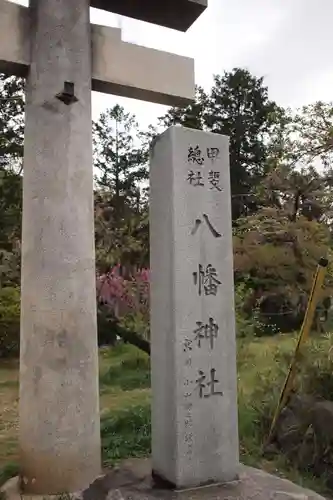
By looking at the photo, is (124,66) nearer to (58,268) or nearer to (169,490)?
(58,268)

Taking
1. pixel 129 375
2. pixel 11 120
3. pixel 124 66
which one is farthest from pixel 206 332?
pixel 11 120

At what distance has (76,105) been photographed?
12.0 feet

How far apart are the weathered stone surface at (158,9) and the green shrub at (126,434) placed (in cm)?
380

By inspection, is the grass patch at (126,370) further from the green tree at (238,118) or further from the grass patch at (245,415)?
the green tree at (238,118)

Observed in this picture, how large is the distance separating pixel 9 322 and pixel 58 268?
7768 mm

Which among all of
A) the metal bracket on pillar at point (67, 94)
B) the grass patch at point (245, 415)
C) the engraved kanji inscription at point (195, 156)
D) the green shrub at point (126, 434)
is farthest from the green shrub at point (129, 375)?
the metal bracket on pillar at point (67, 94)

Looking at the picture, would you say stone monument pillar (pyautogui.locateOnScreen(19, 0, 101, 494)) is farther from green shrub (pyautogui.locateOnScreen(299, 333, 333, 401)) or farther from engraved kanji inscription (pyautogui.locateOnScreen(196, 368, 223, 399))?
green shrub (pyautogui.locateOnScreen(299, 333, 333, 401))

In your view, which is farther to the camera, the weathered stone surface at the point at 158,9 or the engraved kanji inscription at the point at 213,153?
the weathered stone surface at the point at 158,9

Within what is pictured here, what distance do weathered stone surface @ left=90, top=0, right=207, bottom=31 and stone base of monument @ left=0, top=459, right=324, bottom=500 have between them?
3594mm

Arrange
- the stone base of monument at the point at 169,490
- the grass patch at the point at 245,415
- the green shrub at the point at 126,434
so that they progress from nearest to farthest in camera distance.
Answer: the stone base of monument at the point at 169,490 < the grass patch at the point at 245,415 < the green shrub at the point at 126,434

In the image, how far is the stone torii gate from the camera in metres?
3.41

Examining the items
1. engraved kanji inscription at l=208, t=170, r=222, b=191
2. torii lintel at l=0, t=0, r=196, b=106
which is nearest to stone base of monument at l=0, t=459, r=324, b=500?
engraved kanji inscription at l=208, t=170, r=222, b=191

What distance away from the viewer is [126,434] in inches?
204

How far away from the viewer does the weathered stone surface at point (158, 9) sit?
409cm
